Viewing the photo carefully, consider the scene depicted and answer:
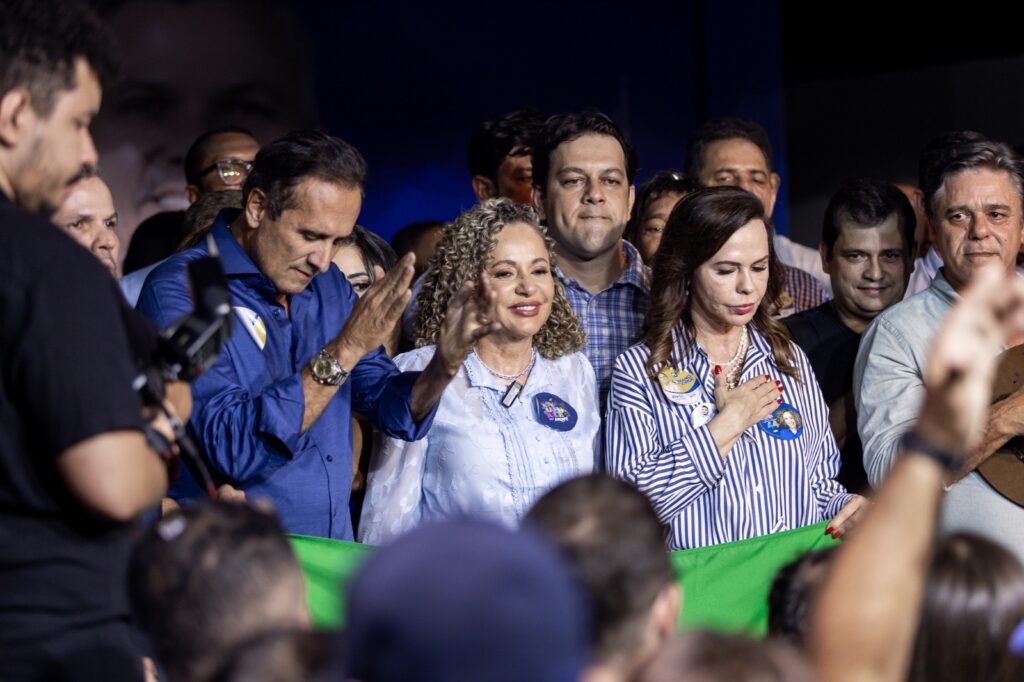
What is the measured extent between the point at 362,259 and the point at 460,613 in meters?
3.45

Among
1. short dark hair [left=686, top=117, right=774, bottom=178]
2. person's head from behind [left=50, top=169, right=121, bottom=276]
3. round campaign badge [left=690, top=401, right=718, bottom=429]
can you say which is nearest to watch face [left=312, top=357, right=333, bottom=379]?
person's head from behind [left=50, top=169, right=121, bottom=276]

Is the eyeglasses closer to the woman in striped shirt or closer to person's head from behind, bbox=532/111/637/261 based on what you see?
person's head from behind, bbox=532/111/637/261

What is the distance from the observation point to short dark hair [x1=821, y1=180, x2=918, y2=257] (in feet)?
14.9

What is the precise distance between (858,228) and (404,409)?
6.20ft

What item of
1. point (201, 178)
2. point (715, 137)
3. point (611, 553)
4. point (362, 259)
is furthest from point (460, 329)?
point (715, 137)

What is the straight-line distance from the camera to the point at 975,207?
3.97 metres

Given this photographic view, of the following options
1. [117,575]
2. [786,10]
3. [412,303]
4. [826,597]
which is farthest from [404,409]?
[786,10]

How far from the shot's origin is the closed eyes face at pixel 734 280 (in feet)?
12.4

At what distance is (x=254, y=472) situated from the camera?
124 inches

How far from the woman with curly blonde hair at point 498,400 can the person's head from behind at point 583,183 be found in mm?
320

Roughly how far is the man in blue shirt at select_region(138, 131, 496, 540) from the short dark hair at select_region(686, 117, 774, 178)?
213 cm

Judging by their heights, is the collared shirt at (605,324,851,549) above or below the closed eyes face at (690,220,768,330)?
below

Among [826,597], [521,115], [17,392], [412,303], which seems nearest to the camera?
[826,597]

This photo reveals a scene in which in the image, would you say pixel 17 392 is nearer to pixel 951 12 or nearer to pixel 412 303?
pixel 412 303
